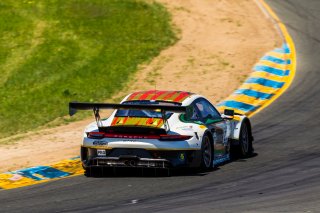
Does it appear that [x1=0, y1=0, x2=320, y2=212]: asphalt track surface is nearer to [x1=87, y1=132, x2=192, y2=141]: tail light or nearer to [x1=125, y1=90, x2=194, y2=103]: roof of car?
[x1=87, y1=132, x2=192, y2=141]: tail light

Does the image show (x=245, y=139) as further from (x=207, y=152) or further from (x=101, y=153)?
(x=101, y=153)

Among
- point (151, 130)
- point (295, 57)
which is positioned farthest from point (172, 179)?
point (295, 57)

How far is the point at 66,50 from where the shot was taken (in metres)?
28.7

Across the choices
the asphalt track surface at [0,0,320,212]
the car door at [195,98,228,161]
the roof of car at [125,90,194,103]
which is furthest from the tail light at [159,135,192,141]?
the roof of car at [125,90,194,103]

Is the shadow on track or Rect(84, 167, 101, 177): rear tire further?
Rect(84, 167, 101, 177): rear tire

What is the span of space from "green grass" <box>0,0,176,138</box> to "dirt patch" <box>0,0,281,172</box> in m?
0.65

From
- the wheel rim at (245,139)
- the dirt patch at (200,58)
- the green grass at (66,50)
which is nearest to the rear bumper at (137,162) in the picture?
the wheel rim at (245,139)

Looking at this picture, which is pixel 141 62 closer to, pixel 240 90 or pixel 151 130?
pixel 240 90

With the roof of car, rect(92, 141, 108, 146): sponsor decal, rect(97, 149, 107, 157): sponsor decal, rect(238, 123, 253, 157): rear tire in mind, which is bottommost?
rect(238, 123, 253, 157): rear tire

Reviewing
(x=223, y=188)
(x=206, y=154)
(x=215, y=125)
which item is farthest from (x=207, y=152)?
(x=223, y=188)

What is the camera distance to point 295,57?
27.4m

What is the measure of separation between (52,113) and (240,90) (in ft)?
16.3

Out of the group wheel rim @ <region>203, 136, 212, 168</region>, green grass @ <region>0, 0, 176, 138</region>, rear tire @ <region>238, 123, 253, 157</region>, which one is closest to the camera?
wheel rim @ <region>203, 136, 212, 168</region>

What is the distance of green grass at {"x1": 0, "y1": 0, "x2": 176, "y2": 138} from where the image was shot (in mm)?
24406
